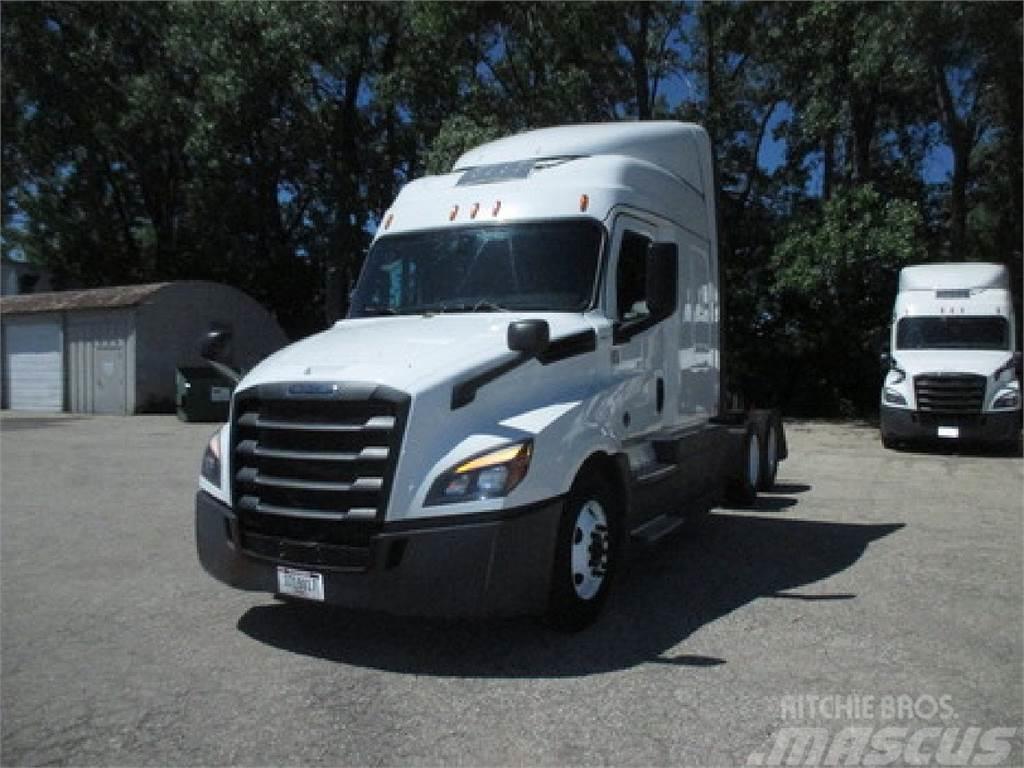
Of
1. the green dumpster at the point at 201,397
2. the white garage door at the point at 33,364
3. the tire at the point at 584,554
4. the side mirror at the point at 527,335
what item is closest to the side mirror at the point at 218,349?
the side mirror at the point at 527,335

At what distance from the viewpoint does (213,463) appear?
552 centimetres

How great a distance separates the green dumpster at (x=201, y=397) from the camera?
73.6 ft

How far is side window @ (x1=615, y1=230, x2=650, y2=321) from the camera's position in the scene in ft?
20.3

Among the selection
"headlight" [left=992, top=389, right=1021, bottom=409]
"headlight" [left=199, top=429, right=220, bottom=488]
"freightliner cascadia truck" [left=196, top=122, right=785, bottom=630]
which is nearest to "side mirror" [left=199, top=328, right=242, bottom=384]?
"freightliner cascadia truck" [left=196, top=122, right=785, bottom=630]

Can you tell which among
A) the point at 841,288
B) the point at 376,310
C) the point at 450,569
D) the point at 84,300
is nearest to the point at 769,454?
the point at 376,310

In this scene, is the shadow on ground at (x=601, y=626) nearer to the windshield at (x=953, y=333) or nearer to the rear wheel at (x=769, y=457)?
the rear wheel at (x=769, y=457)

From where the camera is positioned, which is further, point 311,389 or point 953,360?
point 953,360

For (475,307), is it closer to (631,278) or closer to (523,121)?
(631,278)

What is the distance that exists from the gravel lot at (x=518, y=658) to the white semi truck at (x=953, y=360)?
269 inches

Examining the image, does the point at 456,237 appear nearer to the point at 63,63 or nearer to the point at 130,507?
the point at 130,507

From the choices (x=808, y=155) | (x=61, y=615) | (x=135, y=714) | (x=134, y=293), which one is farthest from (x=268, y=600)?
(x=808, y=155)

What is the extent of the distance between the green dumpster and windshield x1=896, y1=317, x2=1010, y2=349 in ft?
49.8

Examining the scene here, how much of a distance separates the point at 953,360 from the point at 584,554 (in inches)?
471

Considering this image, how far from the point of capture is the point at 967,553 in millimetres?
7520
